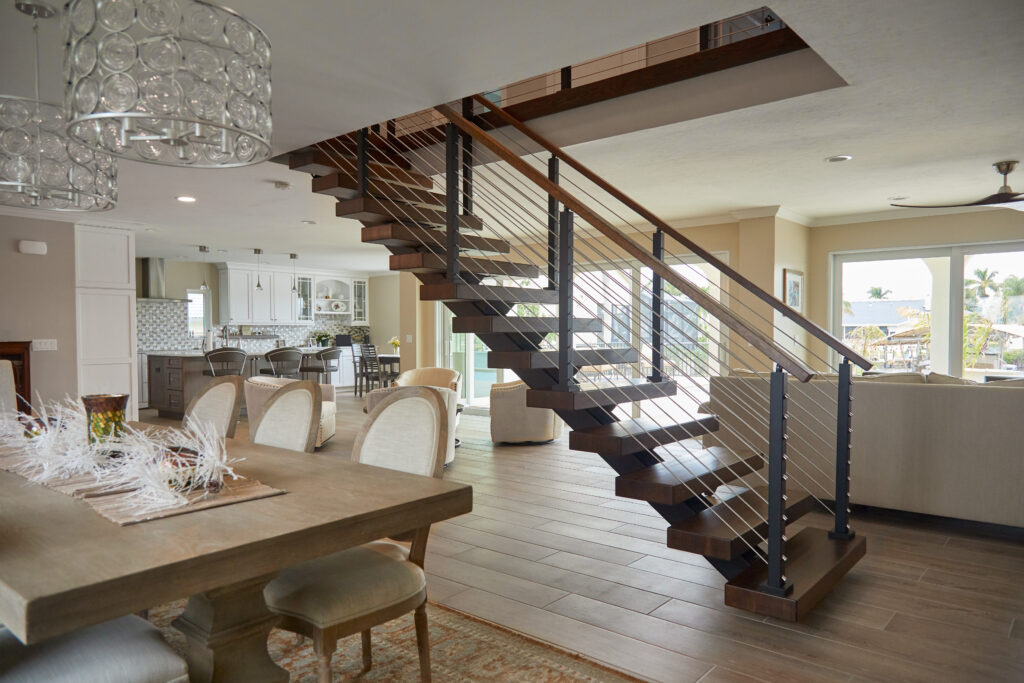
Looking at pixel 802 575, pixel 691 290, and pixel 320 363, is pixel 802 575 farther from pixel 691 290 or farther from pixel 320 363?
pixel 320 363

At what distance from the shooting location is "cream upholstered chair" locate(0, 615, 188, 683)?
4.46ft

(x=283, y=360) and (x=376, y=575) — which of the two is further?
(x=283, y=360)

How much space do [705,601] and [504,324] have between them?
5.15ft

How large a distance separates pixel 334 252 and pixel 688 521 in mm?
8509

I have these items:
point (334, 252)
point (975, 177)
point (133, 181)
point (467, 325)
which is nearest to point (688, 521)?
point (467, 325)

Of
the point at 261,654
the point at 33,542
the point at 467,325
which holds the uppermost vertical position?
the point at 467,325

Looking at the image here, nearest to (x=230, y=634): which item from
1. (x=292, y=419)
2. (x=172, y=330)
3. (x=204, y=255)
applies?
(x=292, y=419)

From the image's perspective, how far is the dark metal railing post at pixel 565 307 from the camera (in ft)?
9.04

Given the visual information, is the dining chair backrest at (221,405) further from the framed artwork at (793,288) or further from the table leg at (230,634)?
the framed artwork at (793,288)

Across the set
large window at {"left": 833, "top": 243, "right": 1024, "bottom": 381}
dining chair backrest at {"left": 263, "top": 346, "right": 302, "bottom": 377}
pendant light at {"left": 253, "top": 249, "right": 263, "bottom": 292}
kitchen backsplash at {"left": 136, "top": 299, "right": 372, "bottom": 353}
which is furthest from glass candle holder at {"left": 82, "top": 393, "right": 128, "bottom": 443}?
kitchen backsplash at {"left": 136, "top": 299, "right": 372, "bottom": 353}

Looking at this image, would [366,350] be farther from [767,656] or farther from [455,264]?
[767,656]

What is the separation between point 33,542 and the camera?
1345 millimetres

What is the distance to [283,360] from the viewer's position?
8.86 metres

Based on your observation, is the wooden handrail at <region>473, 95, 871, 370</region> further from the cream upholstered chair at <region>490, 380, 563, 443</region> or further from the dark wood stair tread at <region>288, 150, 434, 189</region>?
the cream upholstered chair at <region>490, 380, 563, 443</region>
